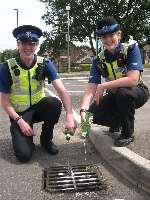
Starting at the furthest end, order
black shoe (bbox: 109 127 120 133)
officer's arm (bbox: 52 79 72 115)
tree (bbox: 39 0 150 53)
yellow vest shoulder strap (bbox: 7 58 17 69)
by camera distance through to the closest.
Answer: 1. tree (bbox: 39 0 150 53)
2. black shoe (bbox: 109 127 120 133)
3. yellow vest shoulder strap (bbox: 7 58 17 69)
4. officer's arm (bbox: 52 79 72 115)

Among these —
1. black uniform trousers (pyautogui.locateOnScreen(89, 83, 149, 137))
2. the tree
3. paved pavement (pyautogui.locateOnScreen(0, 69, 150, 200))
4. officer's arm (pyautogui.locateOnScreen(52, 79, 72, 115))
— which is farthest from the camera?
the tree

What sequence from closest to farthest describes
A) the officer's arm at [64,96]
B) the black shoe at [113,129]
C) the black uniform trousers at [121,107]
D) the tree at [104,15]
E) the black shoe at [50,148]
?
1. the black uniform trousers at [121,107]
2. the officer's arm at [64,96]
3. the black shoe at [50,148]
4. the black shoe at [113,129]
5. the tree at [104,15]

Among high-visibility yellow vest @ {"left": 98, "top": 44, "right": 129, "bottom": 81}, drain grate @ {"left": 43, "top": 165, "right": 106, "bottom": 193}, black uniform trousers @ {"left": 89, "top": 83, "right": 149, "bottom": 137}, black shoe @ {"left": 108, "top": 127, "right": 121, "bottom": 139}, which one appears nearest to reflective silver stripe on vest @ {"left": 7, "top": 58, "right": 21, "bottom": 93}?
black uniform trousers @ {"left": 89, "top": 83, "right": 149, "bottom": 137}

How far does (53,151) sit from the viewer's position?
21.0 ft

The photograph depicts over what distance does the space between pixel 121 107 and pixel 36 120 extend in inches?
49.9

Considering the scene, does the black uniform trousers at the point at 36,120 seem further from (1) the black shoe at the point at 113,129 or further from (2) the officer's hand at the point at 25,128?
(1) the black shoe at the point at 113,129

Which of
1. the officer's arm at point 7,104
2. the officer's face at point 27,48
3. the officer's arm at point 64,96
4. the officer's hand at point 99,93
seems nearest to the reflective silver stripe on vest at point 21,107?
the officer's arm at point 7,104

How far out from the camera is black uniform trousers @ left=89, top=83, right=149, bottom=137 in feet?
19.3

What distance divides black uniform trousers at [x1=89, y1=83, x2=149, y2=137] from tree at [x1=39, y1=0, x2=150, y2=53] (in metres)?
44.6

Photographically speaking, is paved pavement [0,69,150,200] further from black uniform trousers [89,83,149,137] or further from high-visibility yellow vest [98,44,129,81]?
high-visibility yellow vest [98,44,129,81]

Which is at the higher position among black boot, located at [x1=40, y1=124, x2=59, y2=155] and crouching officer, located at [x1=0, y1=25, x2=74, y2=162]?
crouching officer, located at [x1=0, y1=25, x2=74, y2=162]

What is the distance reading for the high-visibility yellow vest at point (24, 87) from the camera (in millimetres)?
6289

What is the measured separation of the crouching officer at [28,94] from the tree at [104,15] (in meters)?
44.6

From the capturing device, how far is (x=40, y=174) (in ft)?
18.3
